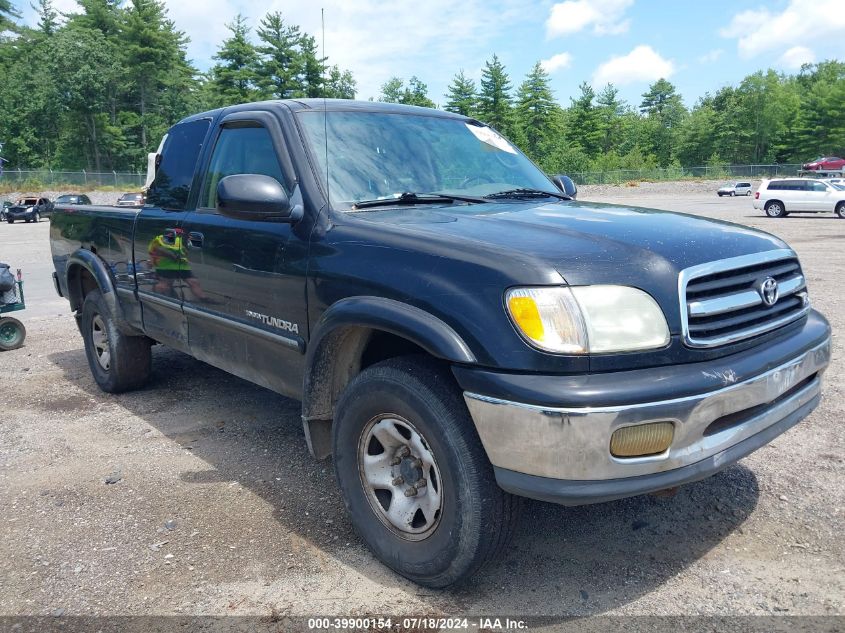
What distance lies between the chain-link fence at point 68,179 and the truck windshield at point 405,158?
58.3 m

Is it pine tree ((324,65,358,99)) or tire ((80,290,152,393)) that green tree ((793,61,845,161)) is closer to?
pine tree ((324,65,358,99))

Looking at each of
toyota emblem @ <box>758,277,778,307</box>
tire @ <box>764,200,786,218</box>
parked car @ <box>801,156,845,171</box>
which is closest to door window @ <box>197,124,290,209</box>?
toyota emblem @ <box>758,277,778,307</box>

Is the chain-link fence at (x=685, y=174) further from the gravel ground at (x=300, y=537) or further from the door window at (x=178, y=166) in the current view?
the gravel ground at (x=300, y=537)

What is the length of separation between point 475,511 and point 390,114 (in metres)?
2.37

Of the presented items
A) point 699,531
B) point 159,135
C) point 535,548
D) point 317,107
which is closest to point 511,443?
point 535,548

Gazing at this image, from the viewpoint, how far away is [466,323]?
249 centimetres

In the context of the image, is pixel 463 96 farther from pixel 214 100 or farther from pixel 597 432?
pixel 597 432

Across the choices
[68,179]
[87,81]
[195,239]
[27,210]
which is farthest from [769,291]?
[87,81]

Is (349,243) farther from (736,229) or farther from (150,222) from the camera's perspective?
(150,222)

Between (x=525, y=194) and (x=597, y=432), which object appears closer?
(x=597, y=432)

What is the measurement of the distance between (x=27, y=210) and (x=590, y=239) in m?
41.1

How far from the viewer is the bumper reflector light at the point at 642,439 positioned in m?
2.32

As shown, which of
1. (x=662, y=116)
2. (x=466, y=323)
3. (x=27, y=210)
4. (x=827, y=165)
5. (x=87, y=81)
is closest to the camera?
(x=466, y=323)

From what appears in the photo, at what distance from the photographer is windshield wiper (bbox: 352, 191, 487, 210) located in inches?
132
